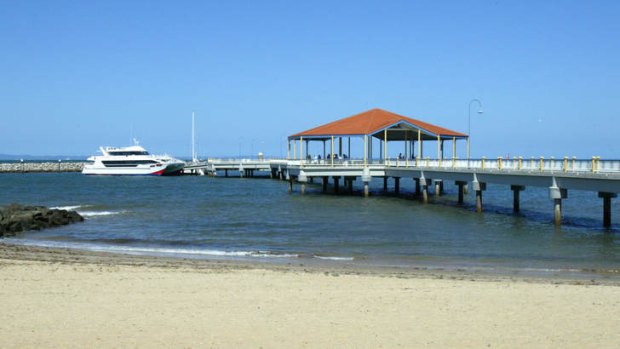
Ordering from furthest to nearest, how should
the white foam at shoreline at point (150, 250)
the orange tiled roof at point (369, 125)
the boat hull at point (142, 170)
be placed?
the boat hull at point (142, 170) → the orange tiled roof at point (369, 125) → the white foam at shoreline at point (150, 250)

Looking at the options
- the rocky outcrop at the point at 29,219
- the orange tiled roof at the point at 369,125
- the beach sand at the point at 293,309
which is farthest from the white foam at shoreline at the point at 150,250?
the orange tiled roof at the point at 369,125

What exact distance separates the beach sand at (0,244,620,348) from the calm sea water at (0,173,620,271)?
4.10 meters

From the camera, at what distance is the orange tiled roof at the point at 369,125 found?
45031 mm

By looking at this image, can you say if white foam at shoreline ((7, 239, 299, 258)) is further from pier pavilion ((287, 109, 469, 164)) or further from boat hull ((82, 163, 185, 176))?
boat hull ((82, 163, 185, 176))

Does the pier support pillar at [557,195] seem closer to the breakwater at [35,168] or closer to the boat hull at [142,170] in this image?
the boat hull at [142,170]

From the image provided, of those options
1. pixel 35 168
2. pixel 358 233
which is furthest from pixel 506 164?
pixel 35 168

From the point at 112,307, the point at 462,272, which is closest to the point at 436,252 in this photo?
the point at 462,272

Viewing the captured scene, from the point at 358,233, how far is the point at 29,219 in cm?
1348

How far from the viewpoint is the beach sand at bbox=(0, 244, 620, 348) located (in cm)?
913

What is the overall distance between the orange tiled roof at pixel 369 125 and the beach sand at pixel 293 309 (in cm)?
2990

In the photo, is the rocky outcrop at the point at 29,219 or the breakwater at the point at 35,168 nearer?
the rocky outcrop at the point at 29,219

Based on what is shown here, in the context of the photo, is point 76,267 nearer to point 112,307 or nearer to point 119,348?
point 112,307

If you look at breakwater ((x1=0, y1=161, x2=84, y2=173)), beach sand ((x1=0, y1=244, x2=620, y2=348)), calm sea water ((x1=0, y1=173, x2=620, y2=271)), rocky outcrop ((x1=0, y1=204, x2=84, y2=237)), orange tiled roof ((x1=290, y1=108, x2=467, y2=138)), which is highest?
orange tiled roof ((x1=290, y1=108, x2=467, y2=138))

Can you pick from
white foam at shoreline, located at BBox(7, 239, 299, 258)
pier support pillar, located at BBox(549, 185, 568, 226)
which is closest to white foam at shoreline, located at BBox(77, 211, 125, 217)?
white foam at shoreline, located at BBox(7, 239, 299, 258)
